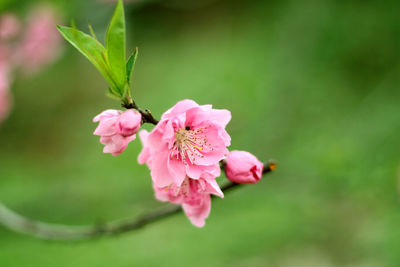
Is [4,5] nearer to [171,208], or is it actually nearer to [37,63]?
[37,63]

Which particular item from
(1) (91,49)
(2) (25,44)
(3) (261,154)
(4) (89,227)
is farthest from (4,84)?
(3) (261,154)

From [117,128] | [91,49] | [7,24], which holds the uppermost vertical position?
[91,49]

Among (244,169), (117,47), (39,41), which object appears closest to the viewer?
(117,47)

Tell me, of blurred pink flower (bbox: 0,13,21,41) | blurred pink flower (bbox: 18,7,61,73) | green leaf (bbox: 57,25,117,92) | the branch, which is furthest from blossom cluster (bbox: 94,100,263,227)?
blurred pink flower (bbox: 18,7,61,73)

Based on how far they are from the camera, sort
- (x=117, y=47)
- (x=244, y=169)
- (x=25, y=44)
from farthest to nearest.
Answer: (x=25, y=44) < (x=244, y=169) < (x=117, y=47)

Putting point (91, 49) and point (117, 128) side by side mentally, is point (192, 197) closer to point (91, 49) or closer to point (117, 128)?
point (117, 128)

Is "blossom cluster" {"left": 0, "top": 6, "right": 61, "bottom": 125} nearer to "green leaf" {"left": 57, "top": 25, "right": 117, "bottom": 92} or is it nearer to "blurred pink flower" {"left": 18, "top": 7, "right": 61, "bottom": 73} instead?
"blurred pink flower" {"left": 18, "top": 7, "right": 61, "bottom": 73}
